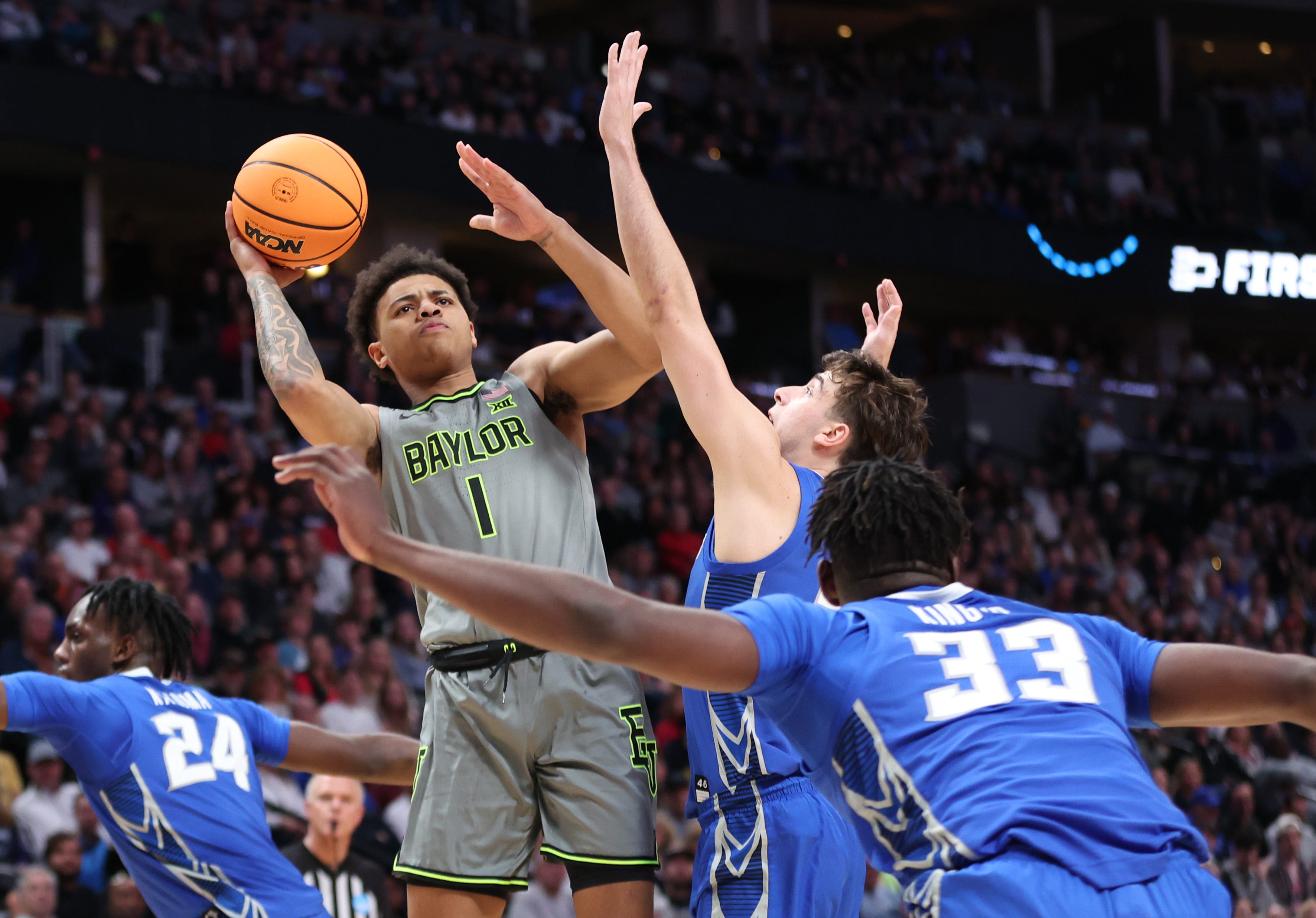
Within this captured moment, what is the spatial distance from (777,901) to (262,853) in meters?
1.99

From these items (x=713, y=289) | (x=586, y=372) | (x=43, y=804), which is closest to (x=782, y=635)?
(x=586, y=372)

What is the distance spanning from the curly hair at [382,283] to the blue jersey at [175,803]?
1.34 m

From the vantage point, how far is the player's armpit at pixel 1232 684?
2.80 m

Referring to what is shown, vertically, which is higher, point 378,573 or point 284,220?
point 284,220

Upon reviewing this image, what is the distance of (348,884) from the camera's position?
7.17 meters

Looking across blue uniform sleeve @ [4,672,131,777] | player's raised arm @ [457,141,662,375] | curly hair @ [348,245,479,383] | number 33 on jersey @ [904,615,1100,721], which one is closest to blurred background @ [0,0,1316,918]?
blue uniform sleeve @ [4,672,131,777]

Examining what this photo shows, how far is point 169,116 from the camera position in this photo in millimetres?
16094

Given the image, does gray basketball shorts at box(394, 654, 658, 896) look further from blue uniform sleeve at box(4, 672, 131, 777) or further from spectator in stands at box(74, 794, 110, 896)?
spectator in stands at box(74, 794, 110, 896)

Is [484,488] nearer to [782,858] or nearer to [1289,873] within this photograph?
[782,858]

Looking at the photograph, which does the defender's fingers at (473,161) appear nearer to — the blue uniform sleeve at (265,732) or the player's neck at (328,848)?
the blue uniform sleeve at (265,732)

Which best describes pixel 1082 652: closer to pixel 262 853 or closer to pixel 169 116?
pixel 262 853

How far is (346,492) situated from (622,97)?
67.0 inches

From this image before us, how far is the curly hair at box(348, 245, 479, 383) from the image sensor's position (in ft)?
14.5

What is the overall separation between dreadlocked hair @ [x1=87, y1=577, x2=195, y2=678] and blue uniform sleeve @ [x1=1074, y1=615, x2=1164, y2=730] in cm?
334
